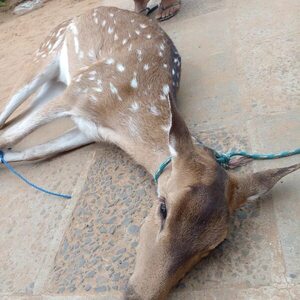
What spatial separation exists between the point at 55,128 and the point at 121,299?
2.22 meters

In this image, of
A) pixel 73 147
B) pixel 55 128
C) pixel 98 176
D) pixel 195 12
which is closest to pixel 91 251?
pixel 98 176

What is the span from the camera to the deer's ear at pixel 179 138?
2.35 meters

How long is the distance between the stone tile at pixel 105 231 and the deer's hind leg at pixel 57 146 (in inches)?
15.2

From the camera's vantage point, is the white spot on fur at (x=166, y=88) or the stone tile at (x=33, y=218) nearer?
the stone tile at (x=33, y=218)

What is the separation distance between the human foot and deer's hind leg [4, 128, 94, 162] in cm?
252

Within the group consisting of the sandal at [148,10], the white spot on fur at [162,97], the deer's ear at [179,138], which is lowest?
the sandal at [148,10]

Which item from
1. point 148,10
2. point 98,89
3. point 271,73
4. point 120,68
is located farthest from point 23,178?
point 148,10

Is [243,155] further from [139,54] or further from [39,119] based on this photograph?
[39,119]

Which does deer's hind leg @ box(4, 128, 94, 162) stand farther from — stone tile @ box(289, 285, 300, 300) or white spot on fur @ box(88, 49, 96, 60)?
stone tile @ box(289, 285, 300, 300)

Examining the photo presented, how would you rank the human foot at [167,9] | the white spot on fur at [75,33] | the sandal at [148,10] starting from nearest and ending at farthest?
the white spot on fur at [75,33] → the human foot at [167,9] → the sandal at [148,10]

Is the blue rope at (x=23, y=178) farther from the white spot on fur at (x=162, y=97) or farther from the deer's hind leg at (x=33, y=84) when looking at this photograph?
the white spot on fur at (x=162, y=97)

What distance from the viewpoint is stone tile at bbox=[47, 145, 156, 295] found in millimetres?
2543

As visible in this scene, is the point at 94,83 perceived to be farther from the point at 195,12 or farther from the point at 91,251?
the point at 195,12

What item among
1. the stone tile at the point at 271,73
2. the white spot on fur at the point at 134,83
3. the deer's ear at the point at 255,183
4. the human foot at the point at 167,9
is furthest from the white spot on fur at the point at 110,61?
the human foot at the point at 167,9
